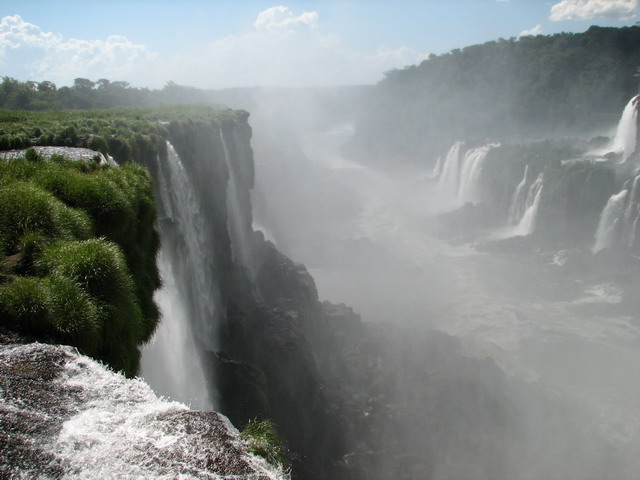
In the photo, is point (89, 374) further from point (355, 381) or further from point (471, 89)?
point (471, 89)

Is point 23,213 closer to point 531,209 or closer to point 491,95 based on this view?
point 531,209

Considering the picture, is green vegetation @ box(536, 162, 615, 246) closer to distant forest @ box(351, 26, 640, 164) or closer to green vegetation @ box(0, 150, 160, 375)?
distant forest @ box(351, 26, 640, 164)

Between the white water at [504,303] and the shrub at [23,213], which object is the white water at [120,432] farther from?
the white water at [504,303]

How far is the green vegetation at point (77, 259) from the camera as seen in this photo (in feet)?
14.9

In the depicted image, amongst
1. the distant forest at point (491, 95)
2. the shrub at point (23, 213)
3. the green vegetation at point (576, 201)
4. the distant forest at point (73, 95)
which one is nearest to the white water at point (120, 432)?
the shrub at point (23, 213)

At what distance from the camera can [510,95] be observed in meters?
73.8

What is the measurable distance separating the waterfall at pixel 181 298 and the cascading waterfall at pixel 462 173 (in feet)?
119

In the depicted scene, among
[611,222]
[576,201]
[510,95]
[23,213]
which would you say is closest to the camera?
[23,213]

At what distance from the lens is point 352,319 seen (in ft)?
81.8

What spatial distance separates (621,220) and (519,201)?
9674 millimetres

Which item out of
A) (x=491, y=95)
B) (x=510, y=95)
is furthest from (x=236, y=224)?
(x=491, y=95)

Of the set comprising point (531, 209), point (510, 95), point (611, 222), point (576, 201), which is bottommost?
point (531, 209)

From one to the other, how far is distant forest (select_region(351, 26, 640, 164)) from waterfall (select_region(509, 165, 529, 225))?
16.3 m

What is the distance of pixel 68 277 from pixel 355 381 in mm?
17387
